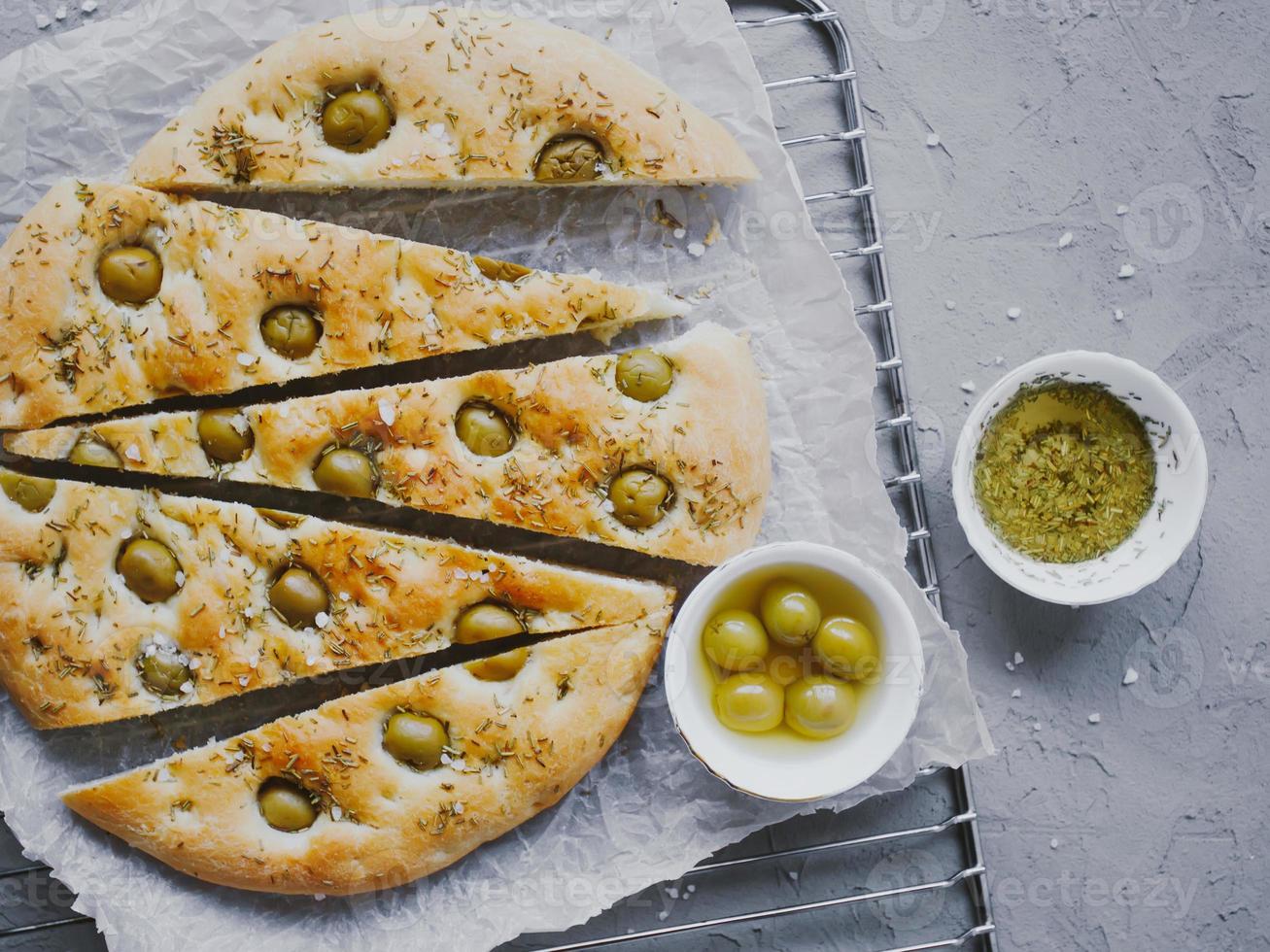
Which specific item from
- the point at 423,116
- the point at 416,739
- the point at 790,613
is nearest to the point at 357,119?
the point at 423,116

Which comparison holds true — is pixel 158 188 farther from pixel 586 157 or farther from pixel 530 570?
pixel 530 570

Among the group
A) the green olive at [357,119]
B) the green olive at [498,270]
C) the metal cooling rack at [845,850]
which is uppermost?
the green olive at [357,119]

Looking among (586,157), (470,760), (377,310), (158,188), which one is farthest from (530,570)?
(158,188)

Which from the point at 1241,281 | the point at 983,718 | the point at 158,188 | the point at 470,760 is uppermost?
the point at 158,188

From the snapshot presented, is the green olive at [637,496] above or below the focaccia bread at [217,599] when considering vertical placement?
above

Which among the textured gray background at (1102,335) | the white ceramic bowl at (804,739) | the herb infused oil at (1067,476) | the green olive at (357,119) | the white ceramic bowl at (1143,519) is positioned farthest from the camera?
the textured gray background at (1102,335)

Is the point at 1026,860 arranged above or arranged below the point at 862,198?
below

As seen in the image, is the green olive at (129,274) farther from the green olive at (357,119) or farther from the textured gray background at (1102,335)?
the textured gray background at (1102,335)

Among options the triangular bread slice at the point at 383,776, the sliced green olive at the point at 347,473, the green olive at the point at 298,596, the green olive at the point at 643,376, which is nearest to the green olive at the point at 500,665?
the triangular bread slice at the point at 383,776

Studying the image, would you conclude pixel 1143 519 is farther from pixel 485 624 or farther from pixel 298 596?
pixel 298 596
